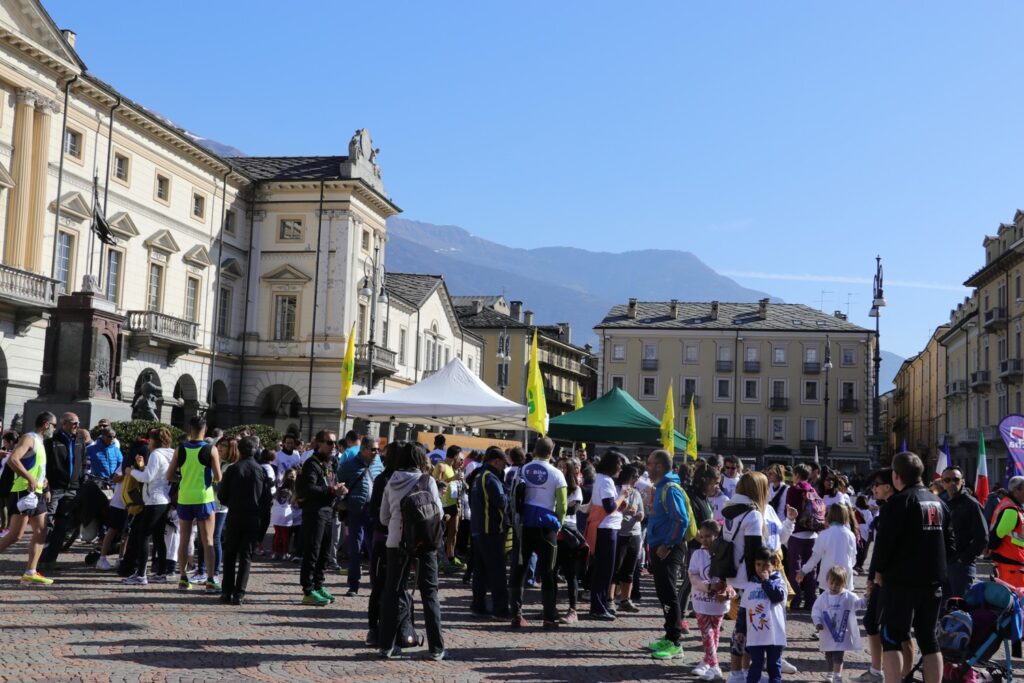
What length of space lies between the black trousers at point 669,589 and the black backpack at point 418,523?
2219 mm

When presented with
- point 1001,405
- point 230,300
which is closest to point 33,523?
point 230,300

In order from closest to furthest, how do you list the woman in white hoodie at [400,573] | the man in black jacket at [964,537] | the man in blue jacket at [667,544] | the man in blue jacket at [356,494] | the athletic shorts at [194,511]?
the woman in white hoodie at [400,573]
the man in blue jacket at [667,544]
the man in black jacket at [964,537]
the athletic shorts at [194,511]
the man in blue jacket at [356,494]

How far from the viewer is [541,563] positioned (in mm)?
10711

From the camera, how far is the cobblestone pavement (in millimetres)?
7934

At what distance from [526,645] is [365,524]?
3398 mm

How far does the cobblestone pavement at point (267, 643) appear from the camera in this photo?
793 cm

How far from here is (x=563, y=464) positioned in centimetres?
1345

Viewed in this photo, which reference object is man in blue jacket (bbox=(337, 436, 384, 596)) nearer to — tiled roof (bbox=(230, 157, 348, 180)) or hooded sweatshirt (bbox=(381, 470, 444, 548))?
hooded sweatshirt (bbox=(381, 470, 444, 548))

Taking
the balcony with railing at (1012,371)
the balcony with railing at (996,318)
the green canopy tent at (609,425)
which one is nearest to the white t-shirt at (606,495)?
the green canopy tent at (609,425)

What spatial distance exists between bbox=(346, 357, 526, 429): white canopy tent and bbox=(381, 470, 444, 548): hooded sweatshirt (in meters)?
9.41

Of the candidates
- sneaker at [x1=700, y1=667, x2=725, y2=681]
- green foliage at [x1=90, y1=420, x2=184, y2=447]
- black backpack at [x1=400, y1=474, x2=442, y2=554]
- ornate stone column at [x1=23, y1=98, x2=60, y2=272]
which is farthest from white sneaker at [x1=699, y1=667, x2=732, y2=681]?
ornate stone column at [x1=23, y1=98, x2=60, y2=272]

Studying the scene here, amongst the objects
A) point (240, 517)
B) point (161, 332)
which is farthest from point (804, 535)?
point (161, 332)

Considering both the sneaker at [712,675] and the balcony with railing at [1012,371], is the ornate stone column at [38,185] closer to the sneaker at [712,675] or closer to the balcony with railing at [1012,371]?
A: the sneaker at [712,675]

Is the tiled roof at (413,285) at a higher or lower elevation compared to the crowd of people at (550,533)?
higher
